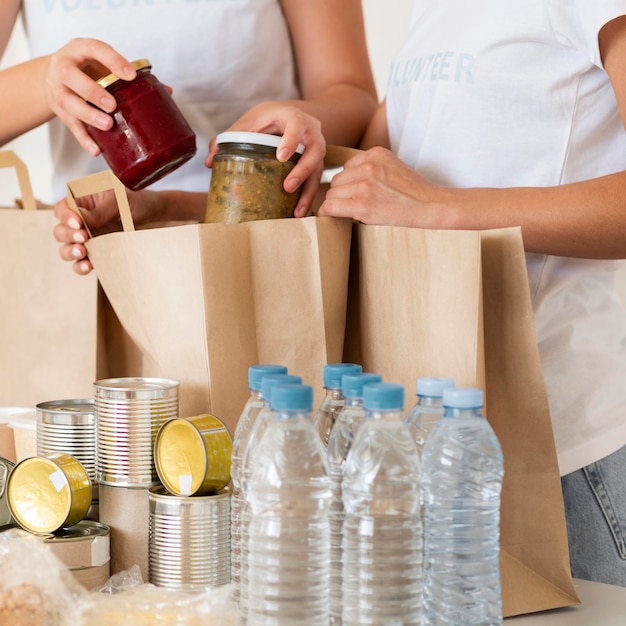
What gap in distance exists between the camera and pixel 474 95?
41.6 inches

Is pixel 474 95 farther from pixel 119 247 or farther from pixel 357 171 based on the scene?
pixel 119 247

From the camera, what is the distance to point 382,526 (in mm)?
743

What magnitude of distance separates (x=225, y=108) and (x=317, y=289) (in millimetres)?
566

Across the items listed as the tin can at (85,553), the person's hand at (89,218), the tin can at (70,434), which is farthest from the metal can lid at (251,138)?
the tin can at (85,553)

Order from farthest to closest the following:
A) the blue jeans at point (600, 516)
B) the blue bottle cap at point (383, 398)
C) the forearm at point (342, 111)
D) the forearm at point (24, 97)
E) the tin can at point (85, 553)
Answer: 1. the forearm at point (342, 111)
2. the forearm at point (24, 97)
3. the blue jeans at point (600, 516)
4. the tin can at point (85, 553)
5. the blue bottle cap at point (383, 398)


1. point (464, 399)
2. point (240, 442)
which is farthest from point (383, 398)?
point (240, 442)

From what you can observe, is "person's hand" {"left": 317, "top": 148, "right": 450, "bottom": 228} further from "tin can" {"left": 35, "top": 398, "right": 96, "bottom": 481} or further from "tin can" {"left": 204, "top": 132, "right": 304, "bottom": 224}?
"tin can" {"left": 35, "top": 398, "right": 96, "bottom": 481}

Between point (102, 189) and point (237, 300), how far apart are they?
0.80 ft

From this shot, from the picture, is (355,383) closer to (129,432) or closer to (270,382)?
(270,382)

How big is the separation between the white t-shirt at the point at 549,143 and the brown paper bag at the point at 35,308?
1.69ft

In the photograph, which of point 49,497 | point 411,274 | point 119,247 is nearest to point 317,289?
point 411,274

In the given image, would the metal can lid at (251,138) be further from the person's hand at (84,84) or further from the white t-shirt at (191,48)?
the white t-shirt at (191,48)

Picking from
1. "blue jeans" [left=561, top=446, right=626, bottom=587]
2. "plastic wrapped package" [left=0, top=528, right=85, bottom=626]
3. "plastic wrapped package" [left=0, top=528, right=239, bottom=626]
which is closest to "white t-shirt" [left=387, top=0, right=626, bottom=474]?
"blue jeans" [left=561, top=446, right=626, bottom=587]

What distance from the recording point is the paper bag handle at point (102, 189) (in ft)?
3.40
